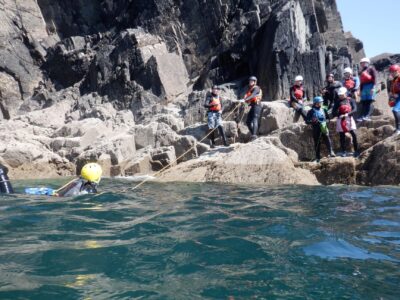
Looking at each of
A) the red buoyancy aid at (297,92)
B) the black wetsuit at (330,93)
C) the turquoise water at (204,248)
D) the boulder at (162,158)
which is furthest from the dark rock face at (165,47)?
the turquoise water at (204,248)

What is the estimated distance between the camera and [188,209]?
6.91 metres

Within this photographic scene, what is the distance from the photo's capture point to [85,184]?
28.1 feet

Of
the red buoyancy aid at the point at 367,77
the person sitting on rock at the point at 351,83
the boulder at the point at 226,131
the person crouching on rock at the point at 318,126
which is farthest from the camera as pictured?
the boulder at the point at 226,131

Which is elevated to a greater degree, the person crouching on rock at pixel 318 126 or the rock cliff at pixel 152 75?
the rock cliff at pixel 152 75

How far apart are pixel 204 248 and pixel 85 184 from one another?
14.9ft

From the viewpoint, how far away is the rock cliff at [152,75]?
13062 mm

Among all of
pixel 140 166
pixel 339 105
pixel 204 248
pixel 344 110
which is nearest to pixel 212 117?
pixel 140 166

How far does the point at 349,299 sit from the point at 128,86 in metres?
19.9

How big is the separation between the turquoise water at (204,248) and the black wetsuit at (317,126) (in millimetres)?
2713

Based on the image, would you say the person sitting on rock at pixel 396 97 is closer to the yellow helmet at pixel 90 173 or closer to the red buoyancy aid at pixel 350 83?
the red buoyancy aid at pixel 350 83

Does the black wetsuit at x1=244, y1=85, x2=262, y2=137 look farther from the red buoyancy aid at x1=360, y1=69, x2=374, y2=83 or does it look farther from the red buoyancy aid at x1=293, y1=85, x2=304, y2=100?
the red buoyancy aid at x1=360, y1=69, x2=374, y2=83

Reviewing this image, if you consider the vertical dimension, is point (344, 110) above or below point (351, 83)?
below

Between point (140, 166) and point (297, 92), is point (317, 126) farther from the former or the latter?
point (140, 166)

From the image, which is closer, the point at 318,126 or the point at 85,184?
the point at 85,184
